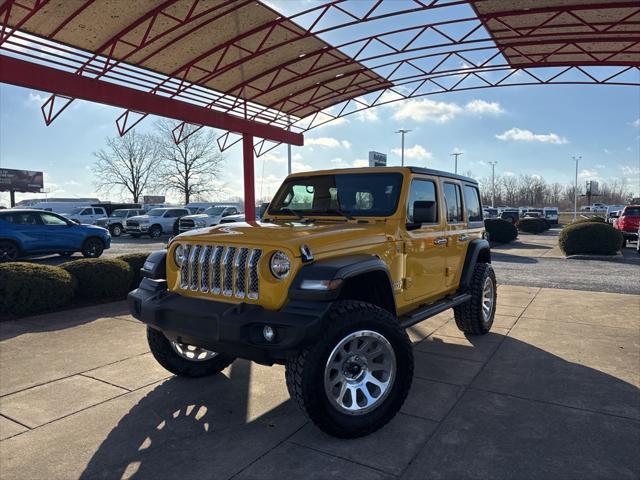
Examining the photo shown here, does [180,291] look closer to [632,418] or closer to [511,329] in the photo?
[632,418]

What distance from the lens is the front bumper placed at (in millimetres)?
3014

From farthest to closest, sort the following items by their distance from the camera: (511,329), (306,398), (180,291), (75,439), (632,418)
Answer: (511,329), (180,291), (632,418), (75,439), (306,398)

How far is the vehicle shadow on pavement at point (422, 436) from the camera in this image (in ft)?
9.73

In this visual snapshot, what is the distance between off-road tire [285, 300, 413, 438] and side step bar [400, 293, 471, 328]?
495 millimetres

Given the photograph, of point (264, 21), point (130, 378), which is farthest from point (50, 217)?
point (130, 378)

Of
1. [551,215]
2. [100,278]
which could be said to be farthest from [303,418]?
[551,215]

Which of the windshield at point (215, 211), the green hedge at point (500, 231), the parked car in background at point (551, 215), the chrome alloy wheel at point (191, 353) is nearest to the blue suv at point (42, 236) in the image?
the windshield at point (215, 211)

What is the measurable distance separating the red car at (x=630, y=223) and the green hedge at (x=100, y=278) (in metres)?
18.3

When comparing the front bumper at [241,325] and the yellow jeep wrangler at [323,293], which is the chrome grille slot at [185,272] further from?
the front bumper at [241,325]

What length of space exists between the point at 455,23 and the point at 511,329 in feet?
28.4

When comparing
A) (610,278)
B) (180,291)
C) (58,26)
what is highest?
(58,26)

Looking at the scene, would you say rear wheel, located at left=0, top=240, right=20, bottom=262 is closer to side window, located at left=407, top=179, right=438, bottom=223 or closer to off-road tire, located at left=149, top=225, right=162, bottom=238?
off-road tire, located at left=149, top=225, right=162, bottom=238

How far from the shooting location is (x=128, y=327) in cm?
630

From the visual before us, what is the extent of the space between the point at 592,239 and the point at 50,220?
56.8 ft
